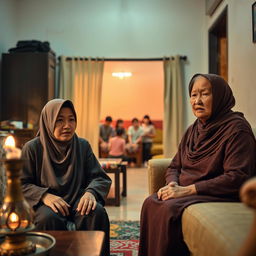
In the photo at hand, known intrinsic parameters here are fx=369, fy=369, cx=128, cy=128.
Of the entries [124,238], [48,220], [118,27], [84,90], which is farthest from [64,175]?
[118,27]

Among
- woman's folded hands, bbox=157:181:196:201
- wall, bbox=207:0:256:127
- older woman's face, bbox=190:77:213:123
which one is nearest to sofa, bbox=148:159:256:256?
woman's folded hands, bbox=157:181:196:201

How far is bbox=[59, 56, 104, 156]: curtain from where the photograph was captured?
6047 millimetres

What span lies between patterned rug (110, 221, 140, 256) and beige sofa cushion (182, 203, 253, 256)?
804 mm

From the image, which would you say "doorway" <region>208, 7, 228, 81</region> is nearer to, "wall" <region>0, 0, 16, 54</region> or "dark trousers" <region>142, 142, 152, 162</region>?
"wall" <region>0, 0, 16, 54</region>

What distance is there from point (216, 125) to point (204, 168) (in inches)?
10.2

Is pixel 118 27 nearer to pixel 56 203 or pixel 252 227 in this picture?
pixel 56 203

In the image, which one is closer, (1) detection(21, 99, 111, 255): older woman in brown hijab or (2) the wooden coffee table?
(2) the wooden coffee table

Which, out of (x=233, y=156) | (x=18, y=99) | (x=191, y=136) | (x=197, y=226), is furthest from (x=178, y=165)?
(x=18, y=99)

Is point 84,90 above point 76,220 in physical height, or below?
above

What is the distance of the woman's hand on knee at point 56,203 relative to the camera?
6.15 ft

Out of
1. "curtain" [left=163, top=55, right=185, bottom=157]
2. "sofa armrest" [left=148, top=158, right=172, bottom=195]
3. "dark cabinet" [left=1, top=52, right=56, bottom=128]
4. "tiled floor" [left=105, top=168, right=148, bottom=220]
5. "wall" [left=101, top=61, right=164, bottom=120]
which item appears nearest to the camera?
"sofa armrest" [left=148, top=158, right=172, bottom=195]

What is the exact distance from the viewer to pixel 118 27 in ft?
20.0

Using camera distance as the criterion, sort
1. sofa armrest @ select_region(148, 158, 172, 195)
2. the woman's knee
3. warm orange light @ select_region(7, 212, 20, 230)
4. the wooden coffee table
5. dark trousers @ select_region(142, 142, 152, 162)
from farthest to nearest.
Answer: dark trousers @ select_region(142, 142, 152, 162)
sofa armrest @ select_region(148, 158, 172, 195)
the woman's knee
the wooden coffee table
warm orange light @ select_region(7, 212, 20, 230)

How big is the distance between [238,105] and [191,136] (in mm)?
1590
